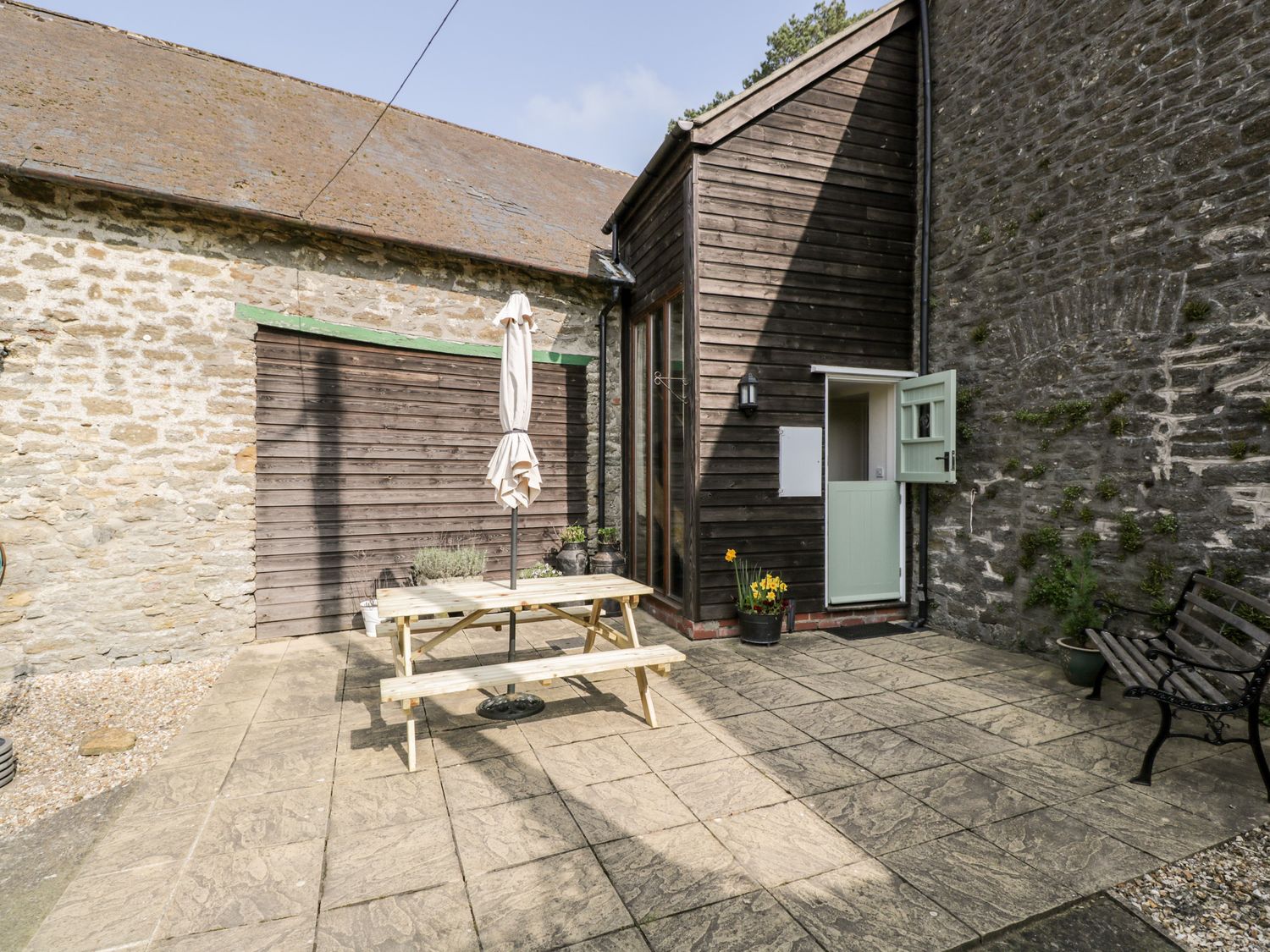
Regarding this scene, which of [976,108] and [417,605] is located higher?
[976,108]

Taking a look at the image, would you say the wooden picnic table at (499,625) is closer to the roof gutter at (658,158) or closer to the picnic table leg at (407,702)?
the picnic table leg at (407,702)

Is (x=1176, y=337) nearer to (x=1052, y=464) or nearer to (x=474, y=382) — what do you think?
(x=1052, y=464)

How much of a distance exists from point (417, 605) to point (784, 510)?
363cm

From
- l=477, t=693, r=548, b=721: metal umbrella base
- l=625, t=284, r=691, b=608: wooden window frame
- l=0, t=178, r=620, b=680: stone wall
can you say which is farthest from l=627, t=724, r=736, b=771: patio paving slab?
l=0, t=178, r=620, b=680: stone wall

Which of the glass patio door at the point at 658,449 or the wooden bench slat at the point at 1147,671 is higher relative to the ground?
the glass patio door at the point at 658,449

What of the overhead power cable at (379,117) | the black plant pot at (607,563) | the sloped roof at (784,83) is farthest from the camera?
the black plant pot at (607,563)

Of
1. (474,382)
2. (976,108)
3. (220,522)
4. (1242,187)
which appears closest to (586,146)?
(474,382)

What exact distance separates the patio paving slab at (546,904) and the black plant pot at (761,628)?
3285 millimetres

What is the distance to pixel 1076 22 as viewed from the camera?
481 cm

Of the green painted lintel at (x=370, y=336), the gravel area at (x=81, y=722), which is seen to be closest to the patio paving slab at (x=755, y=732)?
the gravel area at (x=81, y=722)

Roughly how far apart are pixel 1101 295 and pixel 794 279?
2417 mm

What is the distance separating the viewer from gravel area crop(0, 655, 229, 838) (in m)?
3.26

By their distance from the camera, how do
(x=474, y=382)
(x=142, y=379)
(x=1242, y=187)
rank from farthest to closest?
1. (x=474, y=382)
2. (x=142, y=379)
3. (x=1242, y=187)

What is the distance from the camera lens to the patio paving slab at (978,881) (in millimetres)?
2133
